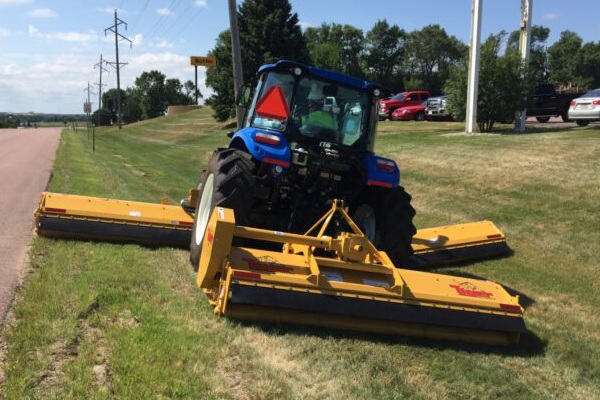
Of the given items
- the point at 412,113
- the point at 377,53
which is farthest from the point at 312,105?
the point at 377,53

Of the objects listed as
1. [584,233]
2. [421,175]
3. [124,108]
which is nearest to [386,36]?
[124,108]

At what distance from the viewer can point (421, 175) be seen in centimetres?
1380

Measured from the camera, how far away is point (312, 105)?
612 centimetres

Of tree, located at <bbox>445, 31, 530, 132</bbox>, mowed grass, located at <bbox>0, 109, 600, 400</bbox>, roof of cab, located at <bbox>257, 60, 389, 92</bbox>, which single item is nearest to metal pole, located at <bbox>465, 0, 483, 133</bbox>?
tree, located at <bbox>445, 31, 530, 132</bbox>

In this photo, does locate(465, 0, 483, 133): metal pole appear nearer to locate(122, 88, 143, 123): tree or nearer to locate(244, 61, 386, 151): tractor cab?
locate(244, 61, 386, 151): tractor cab

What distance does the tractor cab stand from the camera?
5996 millimetres

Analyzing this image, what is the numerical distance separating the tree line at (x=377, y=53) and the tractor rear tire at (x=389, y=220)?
49.5 feet

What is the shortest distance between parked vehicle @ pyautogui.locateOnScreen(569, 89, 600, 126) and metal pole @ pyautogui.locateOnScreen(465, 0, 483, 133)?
3.31 m

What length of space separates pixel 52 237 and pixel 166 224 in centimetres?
143

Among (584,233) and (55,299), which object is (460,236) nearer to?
(584,233)

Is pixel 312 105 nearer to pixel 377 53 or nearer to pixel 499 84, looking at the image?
pixel 499 84

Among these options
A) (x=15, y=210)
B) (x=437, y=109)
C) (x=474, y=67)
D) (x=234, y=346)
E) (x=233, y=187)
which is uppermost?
(x=474, y=67)

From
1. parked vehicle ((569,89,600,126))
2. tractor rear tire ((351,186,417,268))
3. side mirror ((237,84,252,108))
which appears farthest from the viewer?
parked vehicle ((569,89,600,126))

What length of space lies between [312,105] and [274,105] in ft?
1.42
